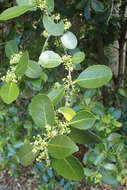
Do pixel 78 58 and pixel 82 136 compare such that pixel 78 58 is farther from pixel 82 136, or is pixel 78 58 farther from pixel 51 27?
pixel 82 136

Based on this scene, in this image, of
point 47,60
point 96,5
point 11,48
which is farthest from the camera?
point 96,5

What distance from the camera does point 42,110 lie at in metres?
0.47

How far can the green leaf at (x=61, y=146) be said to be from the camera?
426 mm

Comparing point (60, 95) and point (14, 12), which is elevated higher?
point (14, 12)

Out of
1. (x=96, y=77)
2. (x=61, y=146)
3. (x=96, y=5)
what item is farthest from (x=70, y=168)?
(x=96, y=5)

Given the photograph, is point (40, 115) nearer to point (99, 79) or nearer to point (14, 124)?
point (99, 79)

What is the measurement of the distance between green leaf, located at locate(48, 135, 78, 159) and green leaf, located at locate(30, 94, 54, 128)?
0.05 m

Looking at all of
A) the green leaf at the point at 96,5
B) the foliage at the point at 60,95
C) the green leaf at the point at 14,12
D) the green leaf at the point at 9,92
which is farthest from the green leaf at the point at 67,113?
the green leaf at the point at 96,5

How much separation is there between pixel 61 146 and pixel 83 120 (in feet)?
0.27

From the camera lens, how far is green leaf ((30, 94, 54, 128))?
459 millimetres

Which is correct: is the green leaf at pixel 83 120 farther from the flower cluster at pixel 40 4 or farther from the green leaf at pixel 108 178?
the green leaf at pixel 108 178

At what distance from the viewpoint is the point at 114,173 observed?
1.08 meters

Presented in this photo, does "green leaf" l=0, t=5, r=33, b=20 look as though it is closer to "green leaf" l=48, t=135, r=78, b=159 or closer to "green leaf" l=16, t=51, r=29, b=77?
"green leaf" l=16, t=51, r=29, b=77

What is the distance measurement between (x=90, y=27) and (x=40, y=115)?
86 cm
